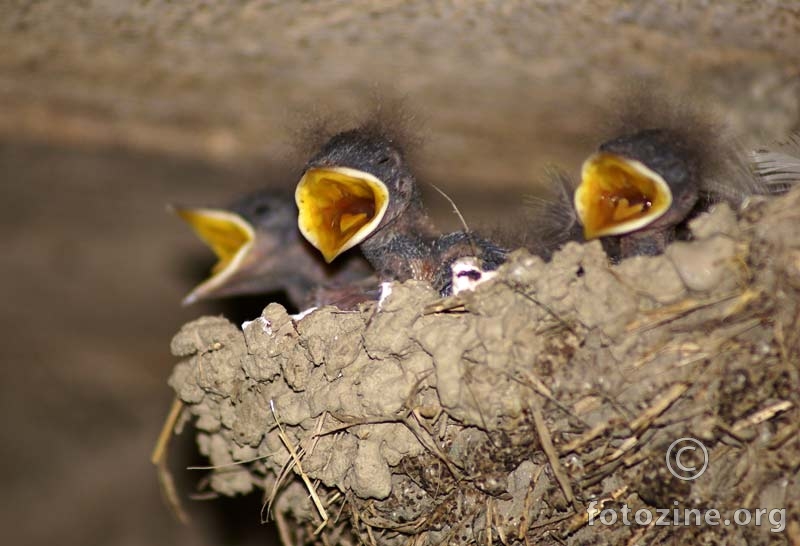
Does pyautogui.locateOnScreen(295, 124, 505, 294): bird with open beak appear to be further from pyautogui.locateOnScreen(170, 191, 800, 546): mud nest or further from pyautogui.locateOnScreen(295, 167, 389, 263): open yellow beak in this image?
pyautogui.locateOnScreen(170, 191, 800, 546): mud nest

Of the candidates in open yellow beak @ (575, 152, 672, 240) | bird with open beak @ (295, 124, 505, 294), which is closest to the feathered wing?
open yellow beak @ (575, 152, 672, 240)

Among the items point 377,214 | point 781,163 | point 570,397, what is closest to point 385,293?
point 377,214

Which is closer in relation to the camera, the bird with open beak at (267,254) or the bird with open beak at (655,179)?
the bird with open beak at (655,179)

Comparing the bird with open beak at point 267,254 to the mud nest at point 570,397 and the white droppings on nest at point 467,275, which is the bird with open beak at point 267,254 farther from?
the mud nest at point 570,397

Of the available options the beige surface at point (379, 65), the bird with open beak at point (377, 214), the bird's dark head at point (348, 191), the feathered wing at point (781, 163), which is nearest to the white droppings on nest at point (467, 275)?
the bird with open beak at point (377, 214)

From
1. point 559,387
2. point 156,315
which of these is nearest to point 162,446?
point 559,387

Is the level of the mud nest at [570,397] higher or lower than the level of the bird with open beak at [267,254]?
higher

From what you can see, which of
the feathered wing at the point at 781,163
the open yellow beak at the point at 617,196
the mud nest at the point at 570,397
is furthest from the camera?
the feathered wing at the point at 781,163
